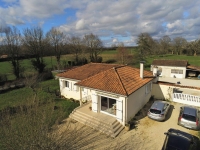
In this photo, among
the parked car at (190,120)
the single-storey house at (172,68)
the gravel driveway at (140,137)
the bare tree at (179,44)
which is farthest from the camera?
the bare tree at (179,44)

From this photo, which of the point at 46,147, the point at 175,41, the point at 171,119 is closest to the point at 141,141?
the point at 171,119

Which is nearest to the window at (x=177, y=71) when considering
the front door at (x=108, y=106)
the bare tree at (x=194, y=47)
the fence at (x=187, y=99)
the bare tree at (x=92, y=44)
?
the fence at (x=187, y=99)

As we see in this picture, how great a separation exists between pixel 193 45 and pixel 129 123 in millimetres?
82979

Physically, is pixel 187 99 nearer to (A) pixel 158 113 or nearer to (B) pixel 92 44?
(A) pixel 158 113

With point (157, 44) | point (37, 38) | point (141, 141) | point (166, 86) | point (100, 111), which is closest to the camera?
point (141, 141)

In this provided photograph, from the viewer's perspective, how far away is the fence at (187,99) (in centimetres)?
1725

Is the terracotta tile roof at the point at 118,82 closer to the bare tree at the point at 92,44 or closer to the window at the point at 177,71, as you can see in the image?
the window at the point at 177,71

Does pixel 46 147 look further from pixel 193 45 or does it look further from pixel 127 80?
pixel 193 45

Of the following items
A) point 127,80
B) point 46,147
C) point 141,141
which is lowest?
point 141,141

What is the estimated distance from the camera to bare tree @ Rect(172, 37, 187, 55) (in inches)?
3278

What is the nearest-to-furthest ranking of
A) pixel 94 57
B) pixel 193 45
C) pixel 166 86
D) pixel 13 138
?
pixel 13 138 → pixel 166 86 → pixel 94 57 → pixel 193 45

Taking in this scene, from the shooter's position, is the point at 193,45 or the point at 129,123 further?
the point at 193,45

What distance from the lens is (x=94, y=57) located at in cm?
5591

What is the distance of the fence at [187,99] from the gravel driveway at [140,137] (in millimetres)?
4487
